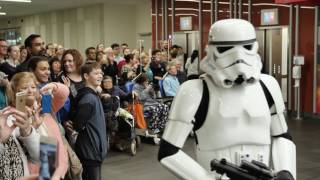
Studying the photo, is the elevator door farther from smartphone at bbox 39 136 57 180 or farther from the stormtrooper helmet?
smartphone at bbox 39 136 57 180

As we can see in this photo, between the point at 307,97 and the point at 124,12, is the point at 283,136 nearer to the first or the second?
the point at 307,97

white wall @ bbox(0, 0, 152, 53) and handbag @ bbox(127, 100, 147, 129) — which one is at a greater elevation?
white wall @ bbox(0, 0, 152, 53)

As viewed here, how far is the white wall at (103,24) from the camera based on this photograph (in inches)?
673

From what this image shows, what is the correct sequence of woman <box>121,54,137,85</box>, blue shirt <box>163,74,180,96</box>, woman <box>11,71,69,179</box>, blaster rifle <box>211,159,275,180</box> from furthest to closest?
woman <box>121,54,137,85</box>, blue shirt <box>163,74,180,96</box>, woman <box>11,71,69,179</box>, blaster rifle <box>211,159,275,180</box>

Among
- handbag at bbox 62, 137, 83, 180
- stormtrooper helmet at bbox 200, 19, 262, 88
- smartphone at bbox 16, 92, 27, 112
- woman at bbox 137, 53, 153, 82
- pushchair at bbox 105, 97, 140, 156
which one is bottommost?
pushchair at bbox 105, 97, 140, 156

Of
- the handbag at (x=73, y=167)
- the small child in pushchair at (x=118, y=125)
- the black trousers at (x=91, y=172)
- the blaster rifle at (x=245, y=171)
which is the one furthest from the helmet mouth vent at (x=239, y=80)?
the small child in pushchair at (x=118, y=125)

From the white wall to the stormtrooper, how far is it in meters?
14.3

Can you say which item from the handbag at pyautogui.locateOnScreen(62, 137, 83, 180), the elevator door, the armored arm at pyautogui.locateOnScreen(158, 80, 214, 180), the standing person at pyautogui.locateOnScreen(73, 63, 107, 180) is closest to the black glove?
the armored arm at pyautogui.locateOnScreen(158, 80, 214, 180)

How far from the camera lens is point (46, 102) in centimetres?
245

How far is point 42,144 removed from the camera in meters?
2.07

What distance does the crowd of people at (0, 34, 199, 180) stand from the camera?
2031mm

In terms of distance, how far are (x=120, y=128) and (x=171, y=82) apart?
161 centimetres

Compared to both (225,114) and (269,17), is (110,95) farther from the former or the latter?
(269,17)

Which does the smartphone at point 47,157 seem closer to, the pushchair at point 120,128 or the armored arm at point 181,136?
the armored arm at point 181,136
